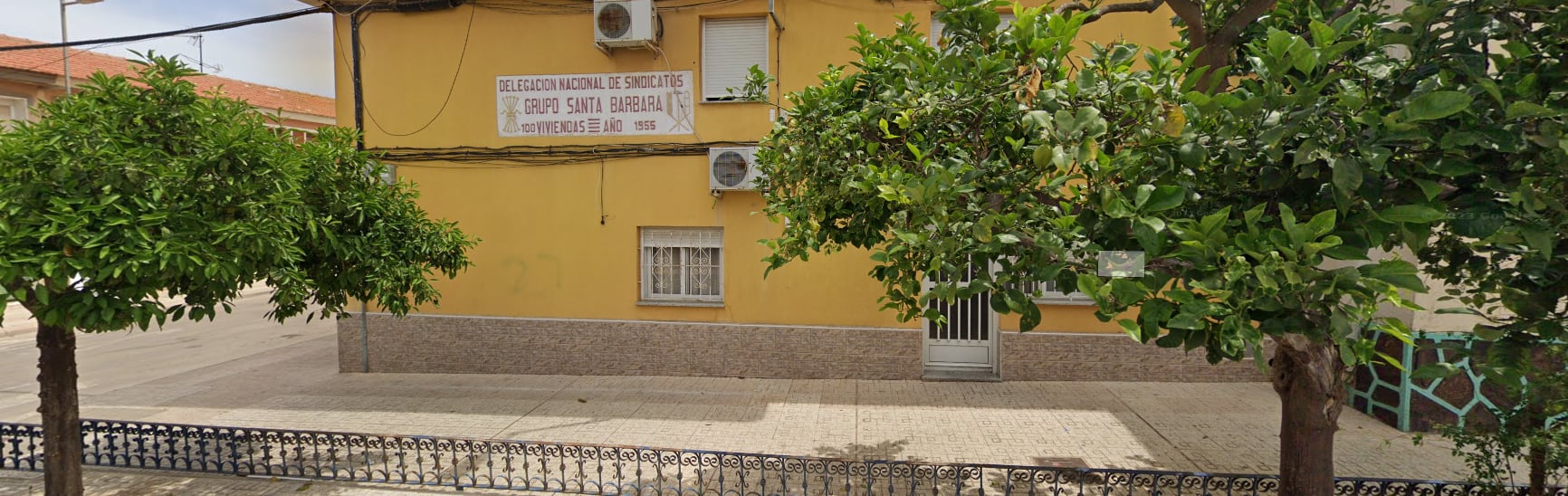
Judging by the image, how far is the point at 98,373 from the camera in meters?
8.39

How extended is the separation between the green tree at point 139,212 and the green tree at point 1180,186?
3242 mm

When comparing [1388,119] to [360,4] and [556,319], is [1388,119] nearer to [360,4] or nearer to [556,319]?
[556,319]

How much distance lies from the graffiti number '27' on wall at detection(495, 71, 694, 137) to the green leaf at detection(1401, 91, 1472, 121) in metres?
6.38

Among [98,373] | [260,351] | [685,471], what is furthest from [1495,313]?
[98,373]

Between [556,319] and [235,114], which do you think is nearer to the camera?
[235,114]

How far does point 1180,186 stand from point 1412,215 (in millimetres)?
626

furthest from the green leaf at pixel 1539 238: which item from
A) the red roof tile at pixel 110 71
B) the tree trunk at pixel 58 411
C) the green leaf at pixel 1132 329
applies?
the red roof tile at pixel 110 71

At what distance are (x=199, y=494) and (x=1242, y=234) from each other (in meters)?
6.21

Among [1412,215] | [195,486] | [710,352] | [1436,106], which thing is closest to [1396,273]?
[1412,215]

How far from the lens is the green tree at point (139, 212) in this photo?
10.0 feet

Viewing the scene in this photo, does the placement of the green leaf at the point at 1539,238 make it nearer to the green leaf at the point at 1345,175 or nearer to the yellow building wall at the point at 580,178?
the green leaf at the point at 1345,175

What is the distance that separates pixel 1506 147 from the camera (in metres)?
2.11

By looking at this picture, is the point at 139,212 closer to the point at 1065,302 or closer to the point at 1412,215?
the point at 1412,215

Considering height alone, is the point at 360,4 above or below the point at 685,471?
above
